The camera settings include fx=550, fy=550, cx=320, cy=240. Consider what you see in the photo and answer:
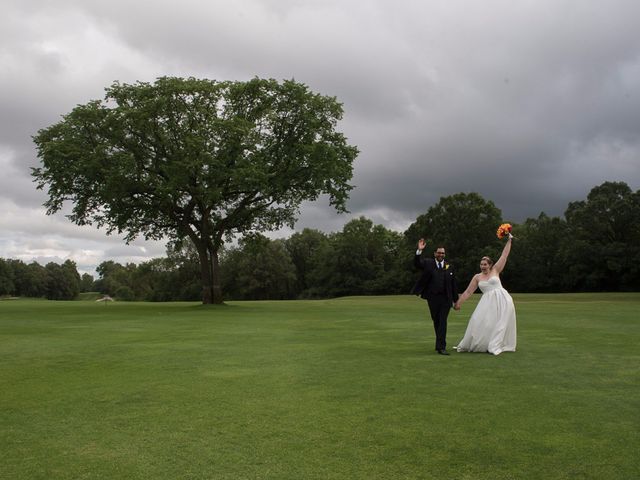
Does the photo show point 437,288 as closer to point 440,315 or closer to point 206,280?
point 440,315

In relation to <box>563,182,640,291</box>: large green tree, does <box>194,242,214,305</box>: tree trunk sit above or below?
Result: below

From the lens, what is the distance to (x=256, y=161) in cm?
3572

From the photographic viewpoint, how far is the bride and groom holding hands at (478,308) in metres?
12.8

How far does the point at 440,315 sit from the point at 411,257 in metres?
76.4

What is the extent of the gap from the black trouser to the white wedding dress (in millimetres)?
620

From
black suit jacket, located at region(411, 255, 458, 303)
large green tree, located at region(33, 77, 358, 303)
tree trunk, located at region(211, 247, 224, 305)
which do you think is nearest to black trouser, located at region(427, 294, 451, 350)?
black suit jacket, located at region(411, 255, 458, 303)

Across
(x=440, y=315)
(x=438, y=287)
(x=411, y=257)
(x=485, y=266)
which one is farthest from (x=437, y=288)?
(x=411, y=257)

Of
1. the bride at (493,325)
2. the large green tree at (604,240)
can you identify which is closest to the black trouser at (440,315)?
the bride at (493,325)

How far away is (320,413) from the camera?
7117 millimetres

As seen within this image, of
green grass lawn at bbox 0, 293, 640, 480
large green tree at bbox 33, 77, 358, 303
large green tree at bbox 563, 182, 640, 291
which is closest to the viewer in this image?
green grass lawn at bbox 0, 293, 640, 480

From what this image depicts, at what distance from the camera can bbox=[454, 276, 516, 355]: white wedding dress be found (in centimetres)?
1284

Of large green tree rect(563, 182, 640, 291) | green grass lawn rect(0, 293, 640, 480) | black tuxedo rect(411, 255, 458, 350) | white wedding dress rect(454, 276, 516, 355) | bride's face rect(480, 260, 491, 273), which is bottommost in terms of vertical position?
green grass lawn rect(0, 293, 640, 480)

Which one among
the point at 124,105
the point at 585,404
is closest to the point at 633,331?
the point at 585,404

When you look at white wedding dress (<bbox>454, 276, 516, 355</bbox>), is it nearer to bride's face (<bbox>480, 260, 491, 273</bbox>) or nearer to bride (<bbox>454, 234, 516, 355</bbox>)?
bride (<bbox>454, 234, 516, 355</bbox>)
